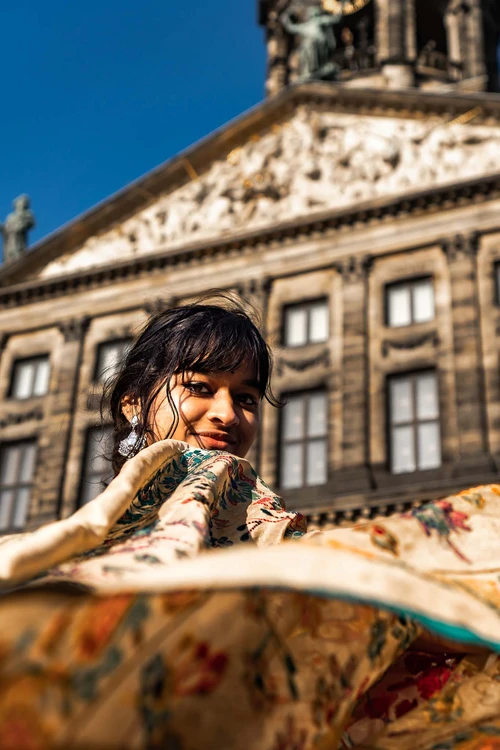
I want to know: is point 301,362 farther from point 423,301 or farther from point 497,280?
point 497,280

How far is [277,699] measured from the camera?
1.44 m

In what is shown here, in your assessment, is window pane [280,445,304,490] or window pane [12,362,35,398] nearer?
window pane [280,445,304,490]

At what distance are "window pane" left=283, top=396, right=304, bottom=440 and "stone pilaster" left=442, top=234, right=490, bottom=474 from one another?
9.88 ft

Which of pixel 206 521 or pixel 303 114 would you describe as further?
pixel 303 114

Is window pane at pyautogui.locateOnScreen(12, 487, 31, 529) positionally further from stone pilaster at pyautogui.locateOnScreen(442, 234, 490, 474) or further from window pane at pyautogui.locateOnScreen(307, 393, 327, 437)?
stone pilaster at pyautogui.locateOnScreen(442, 234, 490, 474)

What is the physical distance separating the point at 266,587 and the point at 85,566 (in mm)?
308

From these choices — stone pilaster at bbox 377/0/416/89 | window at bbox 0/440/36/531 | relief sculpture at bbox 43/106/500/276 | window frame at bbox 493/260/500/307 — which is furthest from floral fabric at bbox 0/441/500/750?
stone pilaster at bbox 377/0/416/89

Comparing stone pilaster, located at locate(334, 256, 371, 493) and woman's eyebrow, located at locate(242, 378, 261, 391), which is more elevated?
stone pilaster, located at locate(334, 256, 371, 493)

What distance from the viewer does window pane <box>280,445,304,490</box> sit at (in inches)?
687

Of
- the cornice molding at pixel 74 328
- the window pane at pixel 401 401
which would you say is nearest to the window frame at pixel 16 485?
the cornice molding at pixel 74 328

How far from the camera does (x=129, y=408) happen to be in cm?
290

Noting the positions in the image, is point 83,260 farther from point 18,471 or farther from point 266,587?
point 266,587

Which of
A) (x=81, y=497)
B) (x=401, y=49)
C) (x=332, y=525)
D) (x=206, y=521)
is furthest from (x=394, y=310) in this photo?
(x=206, y=521)

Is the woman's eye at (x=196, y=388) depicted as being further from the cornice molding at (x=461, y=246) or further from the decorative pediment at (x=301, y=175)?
the decorative pediment at (x=301, y=175)
